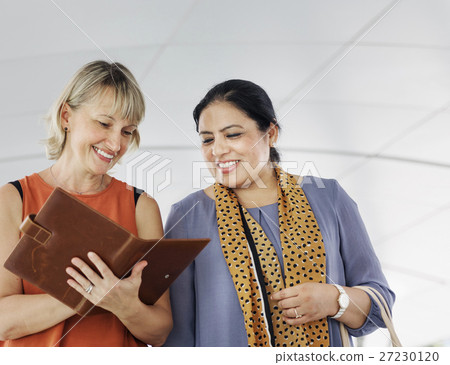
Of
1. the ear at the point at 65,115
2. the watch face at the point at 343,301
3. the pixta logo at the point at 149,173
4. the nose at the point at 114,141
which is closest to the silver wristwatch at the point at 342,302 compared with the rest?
the watch face at the point at 343,301

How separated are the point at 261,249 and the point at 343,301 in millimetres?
178

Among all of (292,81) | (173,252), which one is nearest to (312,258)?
(173,252)

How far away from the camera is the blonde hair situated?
0.92m

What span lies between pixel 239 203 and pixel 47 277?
0.39 m

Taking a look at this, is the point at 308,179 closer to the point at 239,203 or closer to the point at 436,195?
the point at 239,203

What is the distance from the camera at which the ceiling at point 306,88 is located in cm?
96

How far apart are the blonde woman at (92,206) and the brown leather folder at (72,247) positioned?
0.06ft

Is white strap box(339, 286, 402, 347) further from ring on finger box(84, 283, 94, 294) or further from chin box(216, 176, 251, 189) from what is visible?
ring on finger box(84, 283, 94, 294)

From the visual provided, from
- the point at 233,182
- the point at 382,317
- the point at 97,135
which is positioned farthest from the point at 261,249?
the point at 97,135

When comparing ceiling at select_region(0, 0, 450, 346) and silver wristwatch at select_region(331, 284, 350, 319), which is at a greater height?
ceiling at select_region(0, 0, 450, 346)

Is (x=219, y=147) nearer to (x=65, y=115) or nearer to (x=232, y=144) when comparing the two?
(x=232, y=144)

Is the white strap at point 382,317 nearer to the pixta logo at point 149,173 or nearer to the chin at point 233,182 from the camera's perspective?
the chin at point 233,182

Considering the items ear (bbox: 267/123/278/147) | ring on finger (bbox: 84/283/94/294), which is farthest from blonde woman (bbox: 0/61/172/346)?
ear (bbox: 267/123/278/147)

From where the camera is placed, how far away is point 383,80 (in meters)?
1.08
